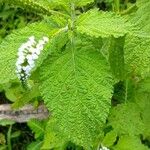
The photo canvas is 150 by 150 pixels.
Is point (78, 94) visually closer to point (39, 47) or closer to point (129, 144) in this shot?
point (39, 47)

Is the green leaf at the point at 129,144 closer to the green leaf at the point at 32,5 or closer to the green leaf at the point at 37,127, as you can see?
the green leaf at the point at 37,127

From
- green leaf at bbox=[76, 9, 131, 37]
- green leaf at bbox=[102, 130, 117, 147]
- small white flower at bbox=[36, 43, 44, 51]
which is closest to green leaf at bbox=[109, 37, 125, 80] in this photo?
green leaf at bbox=[76, 9, 131, 37]

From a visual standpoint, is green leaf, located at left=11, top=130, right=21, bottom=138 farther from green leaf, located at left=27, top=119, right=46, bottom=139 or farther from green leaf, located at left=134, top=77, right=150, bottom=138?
green leaf, located at left=134, top=77, right=150, bottom=138

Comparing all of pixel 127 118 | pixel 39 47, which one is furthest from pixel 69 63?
pixel 127 118

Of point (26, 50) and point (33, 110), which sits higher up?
point (26, 50)

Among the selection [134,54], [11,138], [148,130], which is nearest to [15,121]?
[11,138]

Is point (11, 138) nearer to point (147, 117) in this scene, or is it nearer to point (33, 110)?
point (33, 110)

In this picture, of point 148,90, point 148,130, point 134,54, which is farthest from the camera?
point 148,130
